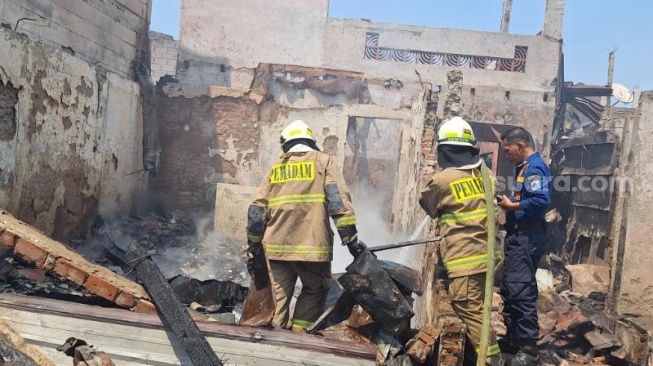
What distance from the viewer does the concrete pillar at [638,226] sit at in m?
5.82

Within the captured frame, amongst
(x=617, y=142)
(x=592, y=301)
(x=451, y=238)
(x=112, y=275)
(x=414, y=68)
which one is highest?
(x=414, y=68)

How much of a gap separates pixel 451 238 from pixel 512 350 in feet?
3.74

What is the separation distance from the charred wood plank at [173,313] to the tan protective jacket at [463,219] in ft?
5.60

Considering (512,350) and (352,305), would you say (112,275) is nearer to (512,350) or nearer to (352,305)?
(352,305)

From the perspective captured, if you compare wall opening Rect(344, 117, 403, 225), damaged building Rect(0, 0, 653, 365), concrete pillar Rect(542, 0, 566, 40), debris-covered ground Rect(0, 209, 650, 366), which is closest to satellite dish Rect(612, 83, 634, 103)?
concrete pillar Rect(542, 0, 566, 40)

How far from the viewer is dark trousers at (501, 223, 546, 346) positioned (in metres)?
3.96

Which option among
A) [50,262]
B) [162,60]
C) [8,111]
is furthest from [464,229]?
[162,60]

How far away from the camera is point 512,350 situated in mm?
4133

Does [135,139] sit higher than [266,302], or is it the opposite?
[135,139]

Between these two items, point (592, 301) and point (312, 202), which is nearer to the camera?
point (312, 202)

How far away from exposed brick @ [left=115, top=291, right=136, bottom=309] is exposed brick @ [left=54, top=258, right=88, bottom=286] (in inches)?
12.6

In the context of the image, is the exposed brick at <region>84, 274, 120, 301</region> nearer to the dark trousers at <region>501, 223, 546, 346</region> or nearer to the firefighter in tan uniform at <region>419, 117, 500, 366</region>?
the firefighter in tan uniform at <region>419, 117, 500, 366</region>

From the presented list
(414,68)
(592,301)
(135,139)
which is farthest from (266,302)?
(414,68)

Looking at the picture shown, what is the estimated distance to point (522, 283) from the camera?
399 centimetres
